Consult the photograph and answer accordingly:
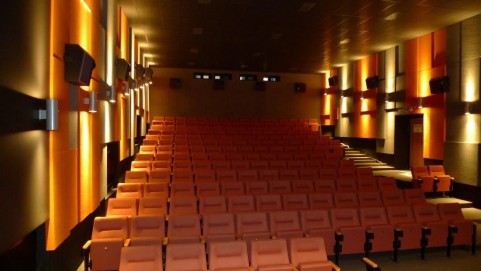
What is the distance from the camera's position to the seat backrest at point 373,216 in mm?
5211

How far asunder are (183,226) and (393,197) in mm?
3738

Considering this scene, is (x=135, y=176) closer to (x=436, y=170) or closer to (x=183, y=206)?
(x=183, y=206)

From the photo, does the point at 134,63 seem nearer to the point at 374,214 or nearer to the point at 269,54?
the point at 269,54

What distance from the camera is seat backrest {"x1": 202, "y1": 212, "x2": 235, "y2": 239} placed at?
4.70 m

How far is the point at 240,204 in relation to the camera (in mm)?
5629

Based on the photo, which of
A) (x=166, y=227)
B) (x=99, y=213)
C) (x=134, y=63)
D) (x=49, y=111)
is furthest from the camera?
(x=134, y=63)

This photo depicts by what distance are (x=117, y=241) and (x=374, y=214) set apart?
11.9 ft

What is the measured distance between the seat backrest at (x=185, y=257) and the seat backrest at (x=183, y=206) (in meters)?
1.75

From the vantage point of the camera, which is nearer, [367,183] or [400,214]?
[400,214]

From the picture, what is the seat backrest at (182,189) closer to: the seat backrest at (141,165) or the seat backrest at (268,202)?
the seat backrest at (268,202)

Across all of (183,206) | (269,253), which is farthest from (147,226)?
(269,253)

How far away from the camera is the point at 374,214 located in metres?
5.30

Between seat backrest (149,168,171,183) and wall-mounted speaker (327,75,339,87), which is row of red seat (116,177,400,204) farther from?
wall-mounted speaker (327,75,339,87)

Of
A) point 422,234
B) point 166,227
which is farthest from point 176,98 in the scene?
point 422,234
